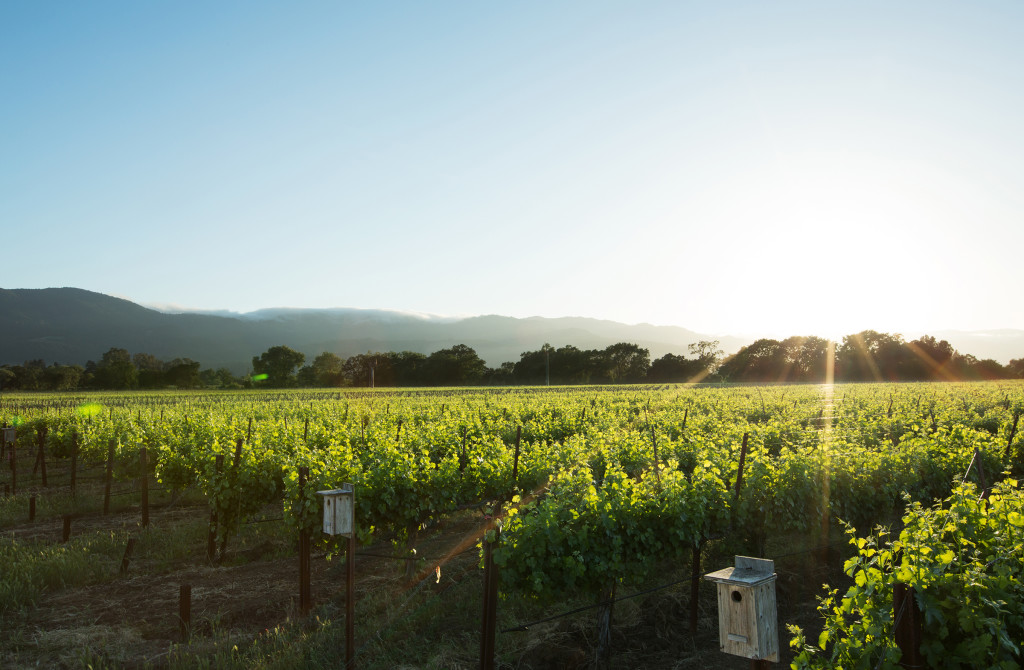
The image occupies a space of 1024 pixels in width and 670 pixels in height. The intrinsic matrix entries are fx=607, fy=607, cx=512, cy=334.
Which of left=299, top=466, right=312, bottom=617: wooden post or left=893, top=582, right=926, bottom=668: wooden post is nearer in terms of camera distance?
left=893, top=582, right=926, bottom=668: wooden post

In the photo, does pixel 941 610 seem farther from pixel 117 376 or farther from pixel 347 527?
pixel 117 376

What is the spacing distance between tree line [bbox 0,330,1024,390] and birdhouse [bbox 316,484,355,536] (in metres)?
66.2

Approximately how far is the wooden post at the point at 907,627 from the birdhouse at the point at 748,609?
58 cm

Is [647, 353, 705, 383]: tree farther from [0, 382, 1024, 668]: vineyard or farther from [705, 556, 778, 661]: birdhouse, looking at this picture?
[705, 556, 778, 661]: birdhouse

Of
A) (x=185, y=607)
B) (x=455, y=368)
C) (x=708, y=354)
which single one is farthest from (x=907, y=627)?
(x=708, y=354)

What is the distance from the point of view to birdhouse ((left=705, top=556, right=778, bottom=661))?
3.28 meters

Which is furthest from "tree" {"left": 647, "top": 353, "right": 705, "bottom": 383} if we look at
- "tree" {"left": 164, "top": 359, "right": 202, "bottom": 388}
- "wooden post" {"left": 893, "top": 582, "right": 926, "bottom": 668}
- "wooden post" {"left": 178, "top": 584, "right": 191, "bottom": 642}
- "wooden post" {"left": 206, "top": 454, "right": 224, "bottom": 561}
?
"wooden post" {"left": 893, "top": 582, "right": 926, "bottom": 668}

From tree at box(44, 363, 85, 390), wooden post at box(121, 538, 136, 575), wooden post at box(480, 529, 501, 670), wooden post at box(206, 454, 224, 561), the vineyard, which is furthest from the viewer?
tree at box(44, 363, 85, 390)

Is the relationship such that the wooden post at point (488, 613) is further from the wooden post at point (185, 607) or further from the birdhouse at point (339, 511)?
the wooden post at point (185, 607)

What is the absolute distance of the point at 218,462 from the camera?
33.4 ft

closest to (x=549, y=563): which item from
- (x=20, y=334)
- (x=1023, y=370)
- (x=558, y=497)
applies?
(x=558, y=497)

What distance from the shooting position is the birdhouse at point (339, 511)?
21.1 ft

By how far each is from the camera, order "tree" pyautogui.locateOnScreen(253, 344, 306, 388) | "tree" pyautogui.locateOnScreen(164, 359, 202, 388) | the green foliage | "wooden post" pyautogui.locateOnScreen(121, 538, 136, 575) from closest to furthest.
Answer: the green foliage < "wooden post" pyautogui.locateOnScreen(121, 538, 136, 575) < "tree" pyautogui.locateOnScreen(164, 359, 202, 388) < "tree" pyautogui.locateOnScreen(253, 344, 306, 388)

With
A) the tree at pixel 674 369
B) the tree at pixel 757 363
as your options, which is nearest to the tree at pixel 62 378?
the tree at pixel 674 369
